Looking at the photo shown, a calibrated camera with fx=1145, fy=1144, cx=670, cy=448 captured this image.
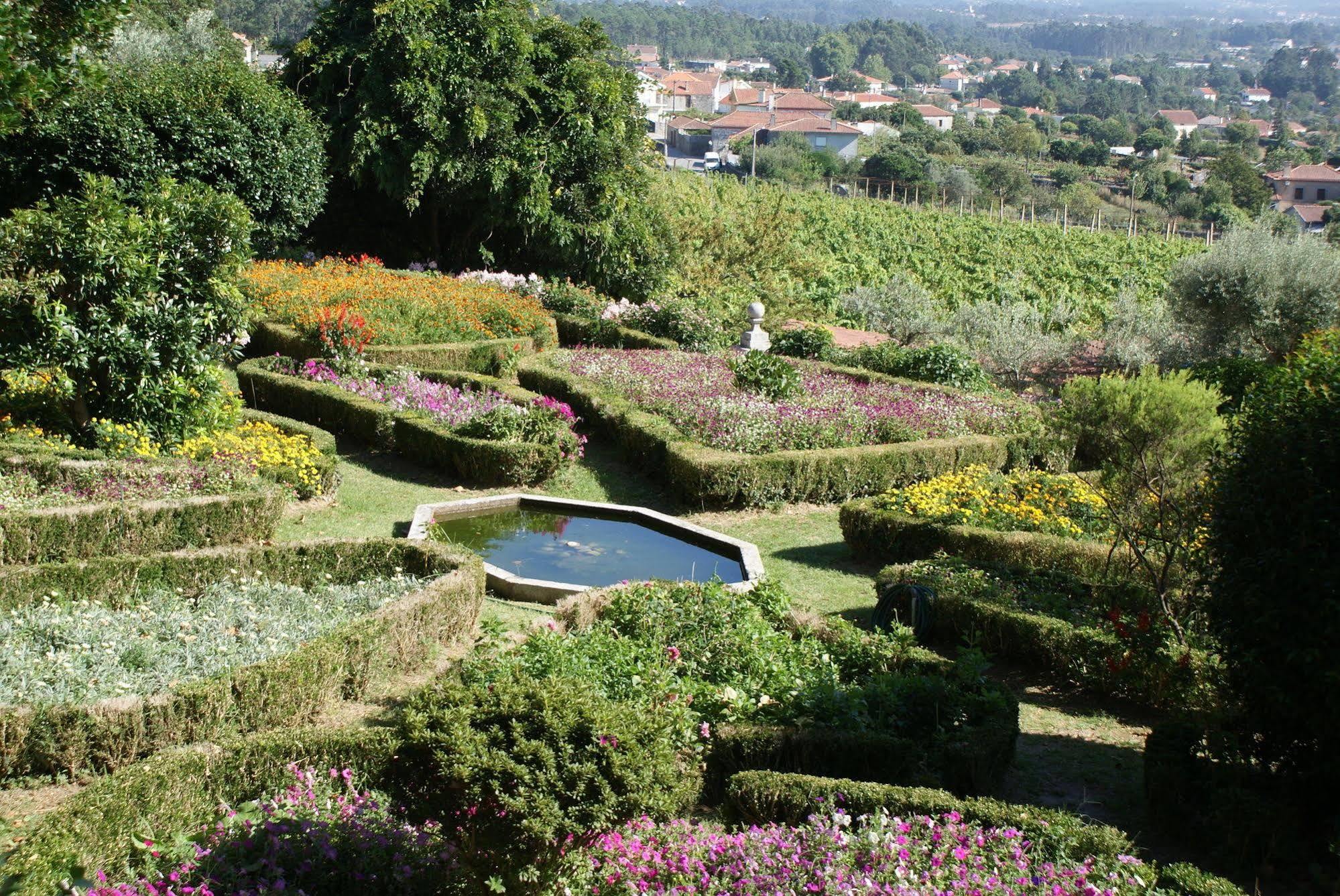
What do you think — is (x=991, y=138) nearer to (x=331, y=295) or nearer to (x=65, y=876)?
(x=331, y=295)

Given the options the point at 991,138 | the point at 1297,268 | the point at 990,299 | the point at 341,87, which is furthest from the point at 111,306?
the point at 991,138

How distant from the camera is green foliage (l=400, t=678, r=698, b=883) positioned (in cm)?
395

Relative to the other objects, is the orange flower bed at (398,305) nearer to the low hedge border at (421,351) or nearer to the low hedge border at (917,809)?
the low hedge border at (421,351)

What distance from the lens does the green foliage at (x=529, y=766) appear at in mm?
3945

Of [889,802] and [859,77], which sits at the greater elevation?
[859,77]

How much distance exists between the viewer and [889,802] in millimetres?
4766

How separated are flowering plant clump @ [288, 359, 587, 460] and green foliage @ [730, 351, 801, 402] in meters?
2.11

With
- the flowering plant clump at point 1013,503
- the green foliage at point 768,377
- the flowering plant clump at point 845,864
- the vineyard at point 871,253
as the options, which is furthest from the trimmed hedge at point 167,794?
the vineyard at point 871,253

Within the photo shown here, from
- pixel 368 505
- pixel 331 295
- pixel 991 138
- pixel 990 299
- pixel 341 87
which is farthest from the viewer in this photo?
pixel 991 138

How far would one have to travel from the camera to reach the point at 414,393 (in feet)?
42.0

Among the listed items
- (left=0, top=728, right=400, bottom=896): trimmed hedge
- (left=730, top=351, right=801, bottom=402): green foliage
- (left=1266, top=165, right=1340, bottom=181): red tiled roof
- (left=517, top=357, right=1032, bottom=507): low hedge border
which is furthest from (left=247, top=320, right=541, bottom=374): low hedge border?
(left=1266, top=165, right=1340, bottom=181): red tiled roof

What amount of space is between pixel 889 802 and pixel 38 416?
26.9 ft

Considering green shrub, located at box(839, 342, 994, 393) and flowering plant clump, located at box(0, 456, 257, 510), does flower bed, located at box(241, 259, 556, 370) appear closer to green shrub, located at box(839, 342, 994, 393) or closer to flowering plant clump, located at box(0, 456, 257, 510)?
flowering plant clump, located at box(0, 456, 257, 510)

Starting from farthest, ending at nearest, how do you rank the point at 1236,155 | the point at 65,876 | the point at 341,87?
the point at 1236,155 < the point at 341,87 < the point at 65,876
